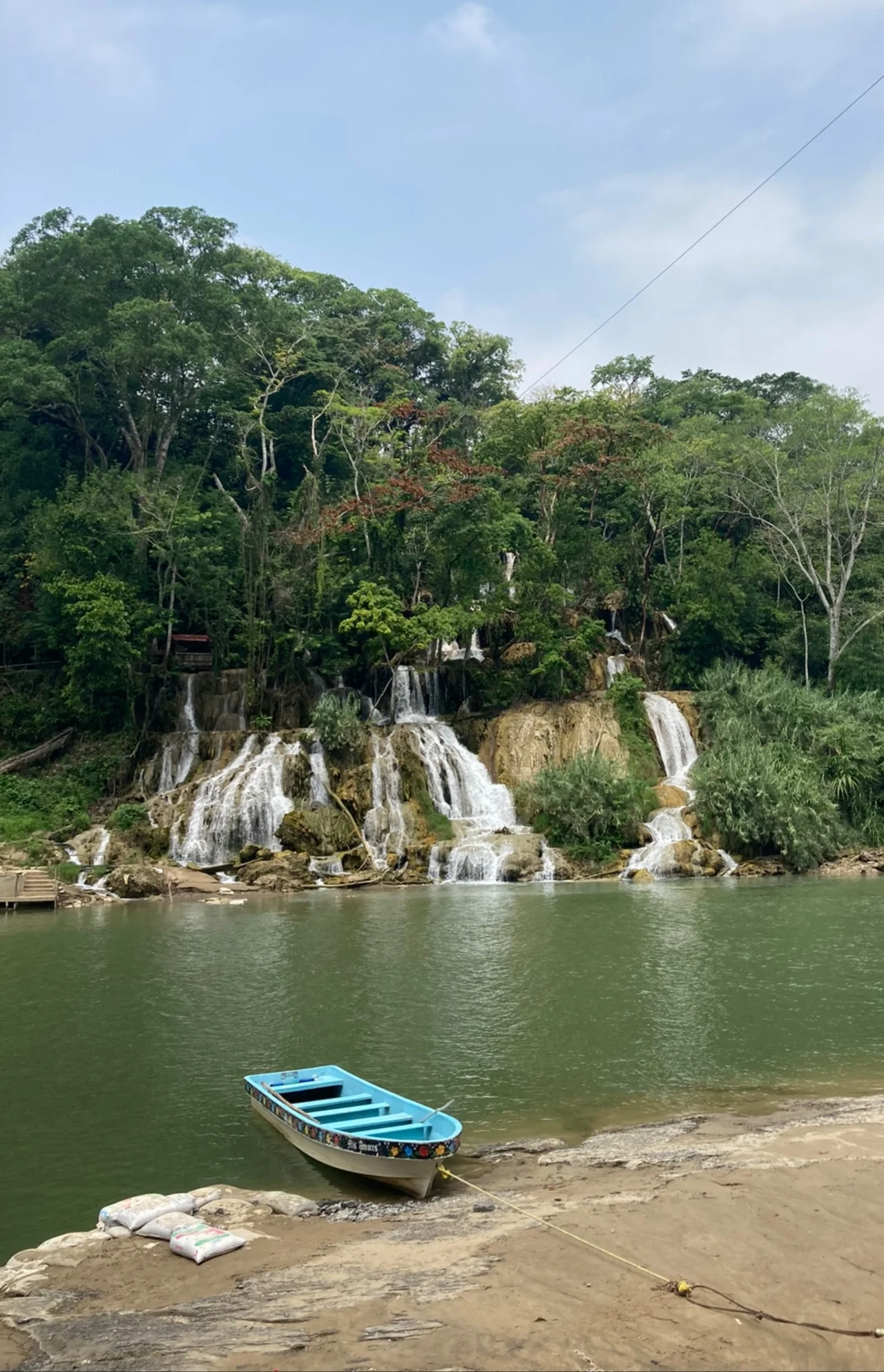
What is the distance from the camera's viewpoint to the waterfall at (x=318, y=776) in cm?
2892

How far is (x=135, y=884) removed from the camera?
23953mm

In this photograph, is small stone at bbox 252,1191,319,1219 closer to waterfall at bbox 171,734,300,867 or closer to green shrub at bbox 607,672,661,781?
waterfall at bbox 171,734,300,867

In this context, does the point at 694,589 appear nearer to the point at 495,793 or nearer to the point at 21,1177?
the point at 495,793

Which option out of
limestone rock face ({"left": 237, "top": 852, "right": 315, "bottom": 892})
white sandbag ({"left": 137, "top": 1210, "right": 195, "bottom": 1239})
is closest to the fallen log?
limestone rock face ({"left": 237, "top": 852, "right": 315, "bottom": 892})

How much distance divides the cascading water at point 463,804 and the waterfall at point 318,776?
301 centimetres

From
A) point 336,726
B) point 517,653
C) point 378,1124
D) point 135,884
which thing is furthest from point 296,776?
point 378,1124

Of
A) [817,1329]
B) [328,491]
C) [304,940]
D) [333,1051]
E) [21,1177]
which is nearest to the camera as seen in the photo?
[817,1329]

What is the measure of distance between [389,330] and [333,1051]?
44764mm

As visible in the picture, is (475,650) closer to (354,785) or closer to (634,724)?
(634,724)

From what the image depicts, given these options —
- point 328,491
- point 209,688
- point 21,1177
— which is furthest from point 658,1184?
point 328,491

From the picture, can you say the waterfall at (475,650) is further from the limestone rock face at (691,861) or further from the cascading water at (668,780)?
the limestone rock face at (691,861)

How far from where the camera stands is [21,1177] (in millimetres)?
7617

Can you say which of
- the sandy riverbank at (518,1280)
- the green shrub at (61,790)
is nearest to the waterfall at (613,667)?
the green shrub at (61,790)

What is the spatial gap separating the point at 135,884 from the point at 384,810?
7552 mm
